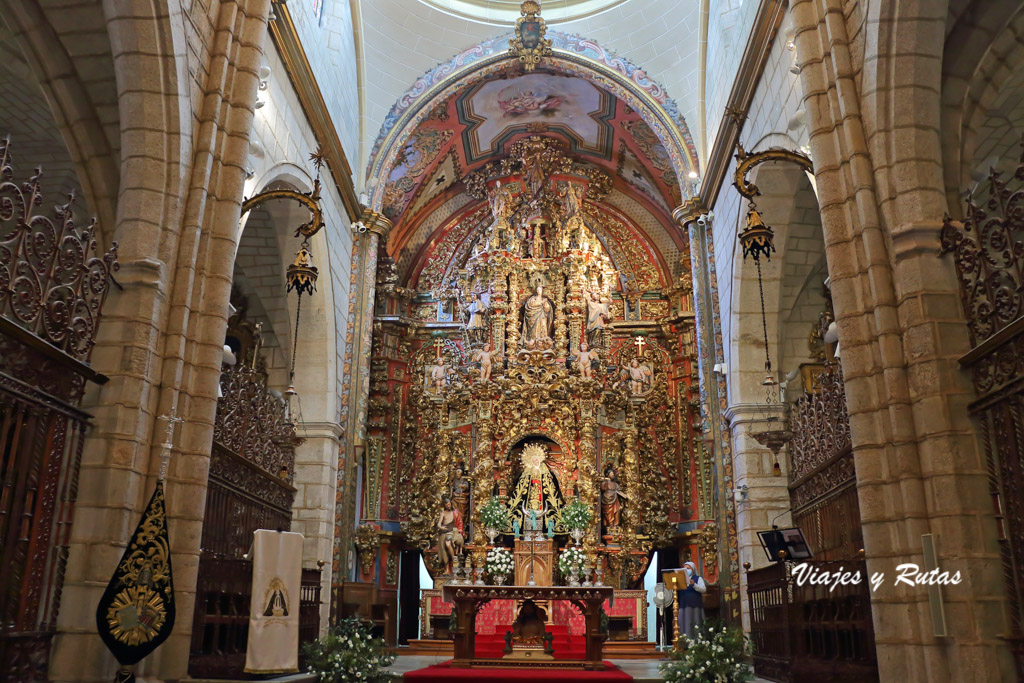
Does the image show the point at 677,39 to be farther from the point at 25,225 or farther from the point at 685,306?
the point at 25,225

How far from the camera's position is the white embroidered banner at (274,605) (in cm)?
791

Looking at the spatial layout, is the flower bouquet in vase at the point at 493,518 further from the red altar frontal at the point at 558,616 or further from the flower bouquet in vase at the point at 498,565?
the flower bouquet in vase at the point at 498,565

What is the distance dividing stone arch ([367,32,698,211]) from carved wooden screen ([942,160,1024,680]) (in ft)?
29.3

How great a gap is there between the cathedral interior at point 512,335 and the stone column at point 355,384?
0.08m

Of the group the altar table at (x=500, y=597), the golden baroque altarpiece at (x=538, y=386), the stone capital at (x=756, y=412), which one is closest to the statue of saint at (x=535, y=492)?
the golden baroque altarpiece at (x=538, y=386)

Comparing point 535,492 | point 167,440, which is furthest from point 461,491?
point 167,440

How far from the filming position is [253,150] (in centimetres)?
898

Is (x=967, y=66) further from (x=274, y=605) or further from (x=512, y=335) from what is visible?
(x=512, y=335)

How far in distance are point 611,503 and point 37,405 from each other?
11.5 m

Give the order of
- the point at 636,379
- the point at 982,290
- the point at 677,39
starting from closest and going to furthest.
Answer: the point at 982,290 < the point at 677,39 < the point at 636,379

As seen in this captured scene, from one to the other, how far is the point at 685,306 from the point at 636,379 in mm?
1756

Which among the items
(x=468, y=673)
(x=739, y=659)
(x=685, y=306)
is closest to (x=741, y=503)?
(x=739, y=659)

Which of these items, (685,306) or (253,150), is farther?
(685,306)

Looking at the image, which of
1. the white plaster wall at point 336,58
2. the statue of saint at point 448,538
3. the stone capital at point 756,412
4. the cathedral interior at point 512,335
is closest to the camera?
the cathedral interior at point 512,335
